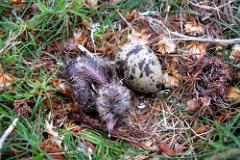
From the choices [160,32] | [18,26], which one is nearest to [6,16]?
[18,26]

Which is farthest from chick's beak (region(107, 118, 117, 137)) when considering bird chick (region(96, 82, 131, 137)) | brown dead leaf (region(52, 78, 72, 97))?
brown dead leaf (region(52, 78, 72, 97))

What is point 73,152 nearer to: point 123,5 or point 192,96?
point 192,96

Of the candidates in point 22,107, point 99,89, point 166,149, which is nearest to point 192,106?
point 166,149

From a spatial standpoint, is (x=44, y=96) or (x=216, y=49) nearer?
(x=44, y=96)

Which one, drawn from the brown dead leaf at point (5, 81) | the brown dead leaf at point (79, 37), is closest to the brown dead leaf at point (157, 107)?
the brown dead leaf at point (79, 37)

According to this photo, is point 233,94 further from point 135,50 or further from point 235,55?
point 135,50

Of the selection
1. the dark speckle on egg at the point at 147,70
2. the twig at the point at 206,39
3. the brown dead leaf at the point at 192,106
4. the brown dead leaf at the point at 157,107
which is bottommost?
the brown dead leaf at the point at 192,106

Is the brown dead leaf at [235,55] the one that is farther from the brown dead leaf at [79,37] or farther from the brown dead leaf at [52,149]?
the brown dead leaf at [52,149]
